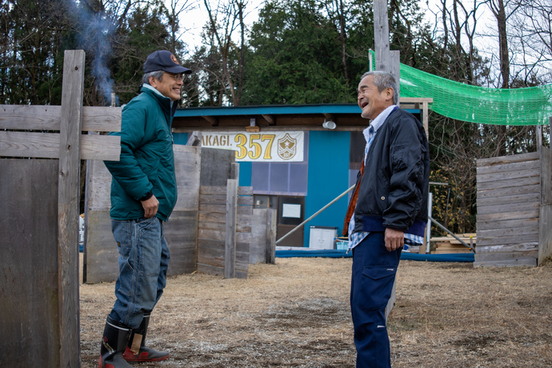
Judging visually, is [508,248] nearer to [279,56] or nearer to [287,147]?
[287,147]

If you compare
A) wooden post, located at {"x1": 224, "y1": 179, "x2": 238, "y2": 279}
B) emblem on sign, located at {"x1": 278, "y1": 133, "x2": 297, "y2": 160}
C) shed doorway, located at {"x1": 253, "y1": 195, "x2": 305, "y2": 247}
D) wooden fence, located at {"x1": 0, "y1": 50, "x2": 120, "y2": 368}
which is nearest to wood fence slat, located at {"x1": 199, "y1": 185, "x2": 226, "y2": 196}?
wooden post, located at {"x1": 224, "y1": 179, "x2": 238, "y2": 279}

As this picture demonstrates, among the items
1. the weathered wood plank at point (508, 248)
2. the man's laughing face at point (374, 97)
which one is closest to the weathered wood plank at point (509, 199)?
the weathered wood plank at point (508, 248)

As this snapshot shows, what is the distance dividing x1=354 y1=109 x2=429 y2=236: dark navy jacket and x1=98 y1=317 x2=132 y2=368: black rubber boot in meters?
1.48

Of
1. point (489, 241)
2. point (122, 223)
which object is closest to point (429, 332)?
point (122, 223)

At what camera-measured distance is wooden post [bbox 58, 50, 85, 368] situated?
2482 mm

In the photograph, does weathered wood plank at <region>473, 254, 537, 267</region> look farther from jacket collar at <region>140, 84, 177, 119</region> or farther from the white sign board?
jacket collar at <region>140, 84, 177, 119</region>

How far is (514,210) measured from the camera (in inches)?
313

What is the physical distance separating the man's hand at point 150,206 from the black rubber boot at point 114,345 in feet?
2.16

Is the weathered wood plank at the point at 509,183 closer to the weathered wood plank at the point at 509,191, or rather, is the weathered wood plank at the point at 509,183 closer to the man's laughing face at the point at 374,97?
the weathered wood plank at the point at 509,191

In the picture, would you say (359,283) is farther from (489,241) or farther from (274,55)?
(274,55)

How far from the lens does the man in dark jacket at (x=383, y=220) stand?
243 cm

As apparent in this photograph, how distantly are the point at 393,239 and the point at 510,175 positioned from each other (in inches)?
255

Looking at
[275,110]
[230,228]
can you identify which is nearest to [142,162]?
[230,228]

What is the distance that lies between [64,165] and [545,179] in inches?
292
